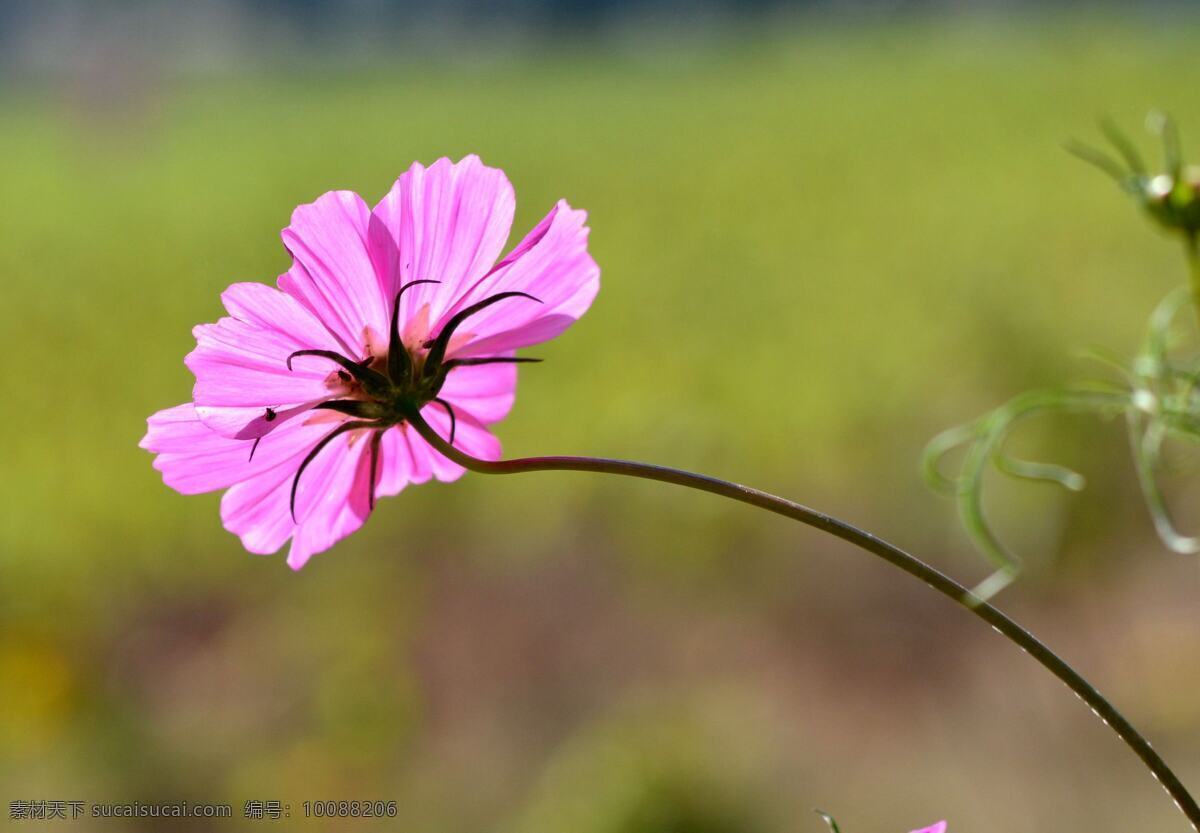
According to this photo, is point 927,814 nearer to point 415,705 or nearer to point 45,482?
point 415,705

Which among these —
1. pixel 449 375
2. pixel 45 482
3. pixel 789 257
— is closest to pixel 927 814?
pixel 449 375

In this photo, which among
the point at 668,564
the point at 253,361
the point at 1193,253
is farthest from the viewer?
the point at 668,564

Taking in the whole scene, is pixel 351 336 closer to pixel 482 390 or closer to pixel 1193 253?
pixel 482 390

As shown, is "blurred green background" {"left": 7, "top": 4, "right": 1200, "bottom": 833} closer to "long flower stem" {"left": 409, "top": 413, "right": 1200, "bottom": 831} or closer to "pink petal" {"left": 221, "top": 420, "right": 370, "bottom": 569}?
"pink petal" {"left": 221, "top": 420, "right": 370, "bottom": 569}

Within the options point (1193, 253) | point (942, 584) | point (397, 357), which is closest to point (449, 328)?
point (397, 357)

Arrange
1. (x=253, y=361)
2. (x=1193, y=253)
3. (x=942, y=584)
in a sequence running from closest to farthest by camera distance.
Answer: (x=942, y=584) → (x=253, y=361) → (x=1193, y=253)

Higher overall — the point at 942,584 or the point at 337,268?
the point at 337,268
